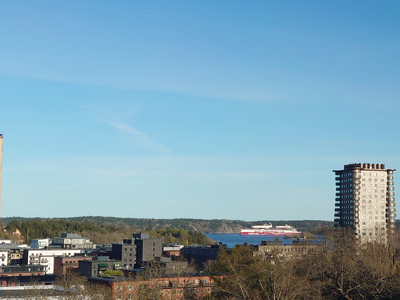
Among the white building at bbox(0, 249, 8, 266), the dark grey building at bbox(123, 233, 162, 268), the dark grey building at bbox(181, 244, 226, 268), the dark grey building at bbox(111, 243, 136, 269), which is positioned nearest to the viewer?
the dark grey building at bbox(111, 243, 136, 269)

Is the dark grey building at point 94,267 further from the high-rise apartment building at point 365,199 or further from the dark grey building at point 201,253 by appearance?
the high-rise apartment building at point 365,199

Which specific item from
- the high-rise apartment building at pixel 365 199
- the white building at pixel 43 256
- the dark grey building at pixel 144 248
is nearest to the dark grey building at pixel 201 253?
the dark grey building at pixel 144 248

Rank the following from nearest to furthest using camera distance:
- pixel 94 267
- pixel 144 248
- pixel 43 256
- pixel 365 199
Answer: pixel 94 267 < pixel 144 248 < pixel 43 256 < pixel 365 199

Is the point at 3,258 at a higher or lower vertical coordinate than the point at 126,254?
lower

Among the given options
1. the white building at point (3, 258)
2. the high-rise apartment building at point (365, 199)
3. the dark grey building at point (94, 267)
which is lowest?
the white building at point (3, 258)

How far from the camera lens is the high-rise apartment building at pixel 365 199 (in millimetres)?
136750

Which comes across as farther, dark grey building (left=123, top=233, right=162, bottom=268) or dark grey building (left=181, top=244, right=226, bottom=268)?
dark grey building (left=181, top=244, right=226, bottom=268)

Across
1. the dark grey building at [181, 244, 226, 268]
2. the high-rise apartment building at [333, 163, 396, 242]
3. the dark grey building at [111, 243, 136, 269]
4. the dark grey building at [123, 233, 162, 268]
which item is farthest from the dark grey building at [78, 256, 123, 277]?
the high-rise apartment building at [333, 163, 396, 242]

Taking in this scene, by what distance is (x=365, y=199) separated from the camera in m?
138

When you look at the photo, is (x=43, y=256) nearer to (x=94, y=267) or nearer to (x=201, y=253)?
(x=94, y=267)

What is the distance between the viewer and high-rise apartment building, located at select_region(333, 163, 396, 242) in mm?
136750

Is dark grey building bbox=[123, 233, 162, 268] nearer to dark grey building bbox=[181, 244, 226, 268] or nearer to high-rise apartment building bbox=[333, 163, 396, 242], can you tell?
dark grey building bbox=[181, 244, 226, 268]

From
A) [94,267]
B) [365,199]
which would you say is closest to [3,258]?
Answer: [94,267]

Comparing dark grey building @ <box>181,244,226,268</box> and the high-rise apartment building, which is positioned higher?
the high-rise apartment building
